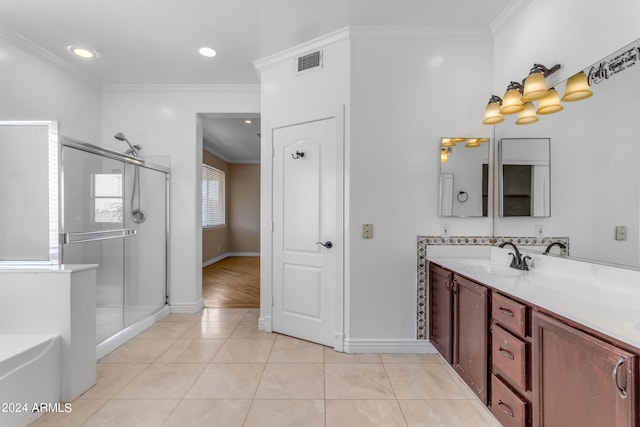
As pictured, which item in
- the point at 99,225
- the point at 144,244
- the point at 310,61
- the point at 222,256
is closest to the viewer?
the point at 99,225

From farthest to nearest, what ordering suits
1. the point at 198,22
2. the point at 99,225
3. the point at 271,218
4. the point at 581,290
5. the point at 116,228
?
the point at 271,218 → the point at 116,228 → the point at 99,225 → the point at 198,22 → the point at 581,290

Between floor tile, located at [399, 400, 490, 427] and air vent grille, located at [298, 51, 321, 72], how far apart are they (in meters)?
2.80

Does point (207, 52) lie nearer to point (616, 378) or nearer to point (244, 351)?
point (244, 351)

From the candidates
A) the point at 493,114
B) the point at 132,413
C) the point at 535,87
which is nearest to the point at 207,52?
the point at 493,114

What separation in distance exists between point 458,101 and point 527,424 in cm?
229

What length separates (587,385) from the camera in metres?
1.05

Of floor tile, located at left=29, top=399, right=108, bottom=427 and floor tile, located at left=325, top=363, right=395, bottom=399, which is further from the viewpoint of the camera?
floor tile, located at left=325, top=363, right=395, bottom=399

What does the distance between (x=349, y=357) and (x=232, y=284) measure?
3.15m

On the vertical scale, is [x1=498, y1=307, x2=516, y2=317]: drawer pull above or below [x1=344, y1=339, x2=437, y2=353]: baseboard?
above

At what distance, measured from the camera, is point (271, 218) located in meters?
3.01

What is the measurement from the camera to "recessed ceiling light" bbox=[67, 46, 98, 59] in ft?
9.25

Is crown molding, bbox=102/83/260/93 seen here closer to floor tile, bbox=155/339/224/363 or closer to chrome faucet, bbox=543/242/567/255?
floor tile, bbox=155/339/224/363

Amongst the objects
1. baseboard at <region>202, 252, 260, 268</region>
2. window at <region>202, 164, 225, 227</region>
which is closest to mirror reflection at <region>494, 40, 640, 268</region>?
window at <region>202, 164, 225, 227</region>

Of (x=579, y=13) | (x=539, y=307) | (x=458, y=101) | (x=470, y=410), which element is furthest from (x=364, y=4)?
(x=470, y=410)
